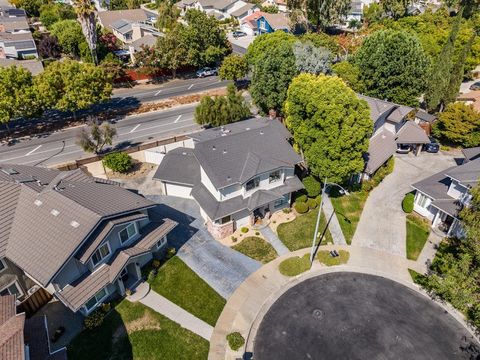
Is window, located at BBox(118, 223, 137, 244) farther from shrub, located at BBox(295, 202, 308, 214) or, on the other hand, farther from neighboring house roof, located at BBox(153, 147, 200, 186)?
shrub, located at BBox(295, 202, 308, 214)

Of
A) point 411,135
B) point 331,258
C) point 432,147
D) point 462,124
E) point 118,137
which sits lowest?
point 331,258

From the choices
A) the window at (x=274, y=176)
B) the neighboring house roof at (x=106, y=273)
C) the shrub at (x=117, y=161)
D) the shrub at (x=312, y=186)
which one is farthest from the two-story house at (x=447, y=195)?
the shrub at (x=117, y=161)

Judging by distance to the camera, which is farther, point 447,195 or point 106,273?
point 447,195

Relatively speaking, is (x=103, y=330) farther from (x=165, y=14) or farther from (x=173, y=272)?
(x=165, y=14)

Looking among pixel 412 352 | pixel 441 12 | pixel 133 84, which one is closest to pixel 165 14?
pixel 133 84

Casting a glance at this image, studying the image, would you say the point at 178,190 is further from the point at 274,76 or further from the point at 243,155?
the point at 274,76

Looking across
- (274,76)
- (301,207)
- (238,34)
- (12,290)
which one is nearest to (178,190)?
(301,207)

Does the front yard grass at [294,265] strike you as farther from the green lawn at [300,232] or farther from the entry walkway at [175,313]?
the entry walkway at [175,313]
